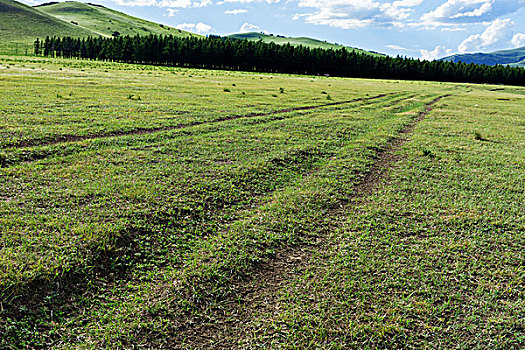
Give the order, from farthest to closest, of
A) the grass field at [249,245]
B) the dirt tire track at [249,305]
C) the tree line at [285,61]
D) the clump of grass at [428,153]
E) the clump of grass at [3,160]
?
the tree line at [285,61] → the clump of grass at [428,153] → the clump of grass at [3,160] → the grass field at [249,245] → the dirt tire track at [249,305]

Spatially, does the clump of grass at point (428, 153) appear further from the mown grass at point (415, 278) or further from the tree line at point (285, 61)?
the tree line at point (285, 61)

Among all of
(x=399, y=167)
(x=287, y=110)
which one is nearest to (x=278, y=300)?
(x=399, y=167)

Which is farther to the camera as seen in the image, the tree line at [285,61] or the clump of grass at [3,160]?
the tree line at [285,61]

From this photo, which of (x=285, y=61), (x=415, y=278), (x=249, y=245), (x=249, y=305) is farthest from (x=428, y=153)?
(x=285, y=61)

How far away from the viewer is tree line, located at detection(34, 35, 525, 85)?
135250 mm

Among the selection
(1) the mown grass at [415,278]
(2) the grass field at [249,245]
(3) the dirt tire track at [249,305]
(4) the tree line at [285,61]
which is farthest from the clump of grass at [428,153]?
(4) the tree line at [285,61]

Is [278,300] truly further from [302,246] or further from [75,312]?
[75,312]

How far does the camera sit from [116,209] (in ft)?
25.7

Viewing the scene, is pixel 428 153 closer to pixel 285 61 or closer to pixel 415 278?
pixel 415 278

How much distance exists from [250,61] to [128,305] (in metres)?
139

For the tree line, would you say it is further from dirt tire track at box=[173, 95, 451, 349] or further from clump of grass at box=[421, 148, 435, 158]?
dirt tire track at box=[173, 95, 451, 349]

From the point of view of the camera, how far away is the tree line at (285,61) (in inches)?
5325

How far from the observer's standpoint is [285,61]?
13525cm

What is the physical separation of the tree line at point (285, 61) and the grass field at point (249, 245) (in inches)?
5050
